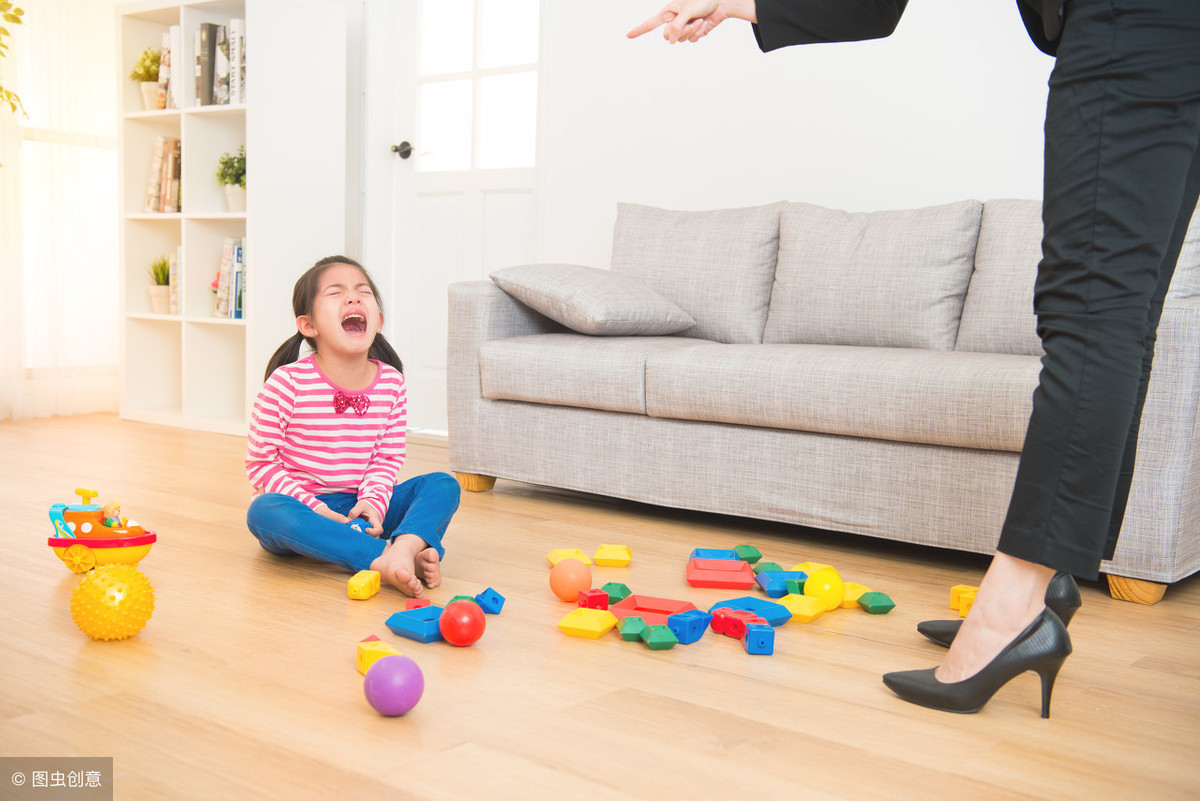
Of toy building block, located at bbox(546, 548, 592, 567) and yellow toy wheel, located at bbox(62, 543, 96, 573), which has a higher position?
yellow toy wheel, located at bbox(62, 543, 96, 573)

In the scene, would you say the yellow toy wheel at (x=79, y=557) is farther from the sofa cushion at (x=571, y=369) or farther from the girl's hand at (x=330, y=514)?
the sofa cushion at (x=571, y=369)

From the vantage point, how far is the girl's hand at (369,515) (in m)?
1.85

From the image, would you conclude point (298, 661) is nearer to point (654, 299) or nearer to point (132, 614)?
point (132, 614)

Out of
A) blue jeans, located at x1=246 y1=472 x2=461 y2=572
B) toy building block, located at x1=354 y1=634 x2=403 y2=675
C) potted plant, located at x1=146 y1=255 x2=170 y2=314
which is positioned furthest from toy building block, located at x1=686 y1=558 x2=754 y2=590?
potted plant, located at x1=146 y1=255 x2=170 y2=314

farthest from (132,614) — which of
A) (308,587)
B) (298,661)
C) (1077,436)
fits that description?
(1077,436)

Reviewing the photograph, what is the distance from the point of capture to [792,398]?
2.15 meters

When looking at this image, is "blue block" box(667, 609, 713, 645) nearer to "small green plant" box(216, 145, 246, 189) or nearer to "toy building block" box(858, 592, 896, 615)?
"toy building block" box(858, 592, 896, 615)

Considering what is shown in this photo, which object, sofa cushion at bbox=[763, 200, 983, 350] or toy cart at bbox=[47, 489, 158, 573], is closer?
toy cart at bbox=[47, 489, 158, 573]

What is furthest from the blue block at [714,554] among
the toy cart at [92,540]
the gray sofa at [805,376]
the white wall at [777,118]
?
the white wall at [777,118]

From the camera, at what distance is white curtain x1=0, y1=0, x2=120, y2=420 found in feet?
12.7

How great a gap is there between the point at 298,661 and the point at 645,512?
4.38 ft

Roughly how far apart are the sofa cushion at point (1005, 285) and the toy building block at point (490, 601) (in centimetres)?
144

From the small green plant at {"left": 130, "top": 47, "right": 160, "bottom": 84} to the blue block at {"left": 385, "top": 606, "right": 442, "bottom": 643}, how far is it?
330 cm

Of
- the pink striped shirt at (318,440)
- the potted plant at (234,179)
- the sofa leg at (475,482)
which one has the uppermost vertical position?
the potted plant at (234,179)
